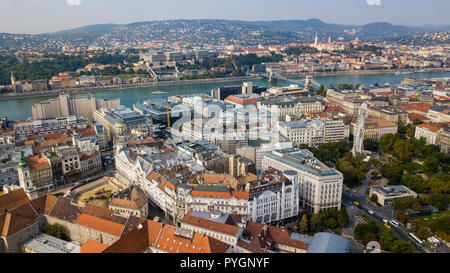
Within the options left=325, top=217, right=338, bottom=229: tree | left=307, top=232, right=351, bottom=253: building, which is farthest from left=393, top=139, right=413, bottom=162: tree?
left=307, top=232, right=351, bottom=253: building

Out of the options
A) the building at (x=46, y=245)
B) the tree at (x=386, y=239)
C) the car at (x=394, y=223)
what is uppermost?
the building at (x=46, y=245)

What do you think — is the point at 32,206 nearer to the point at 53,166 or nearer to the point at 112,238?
the point at 112,238

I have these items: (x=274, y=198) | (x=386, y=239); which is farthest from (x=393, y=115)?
(x=274, y=198)

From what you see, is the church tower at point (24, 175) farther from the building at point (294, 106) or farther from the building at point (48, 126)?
the building at point (294, 106)

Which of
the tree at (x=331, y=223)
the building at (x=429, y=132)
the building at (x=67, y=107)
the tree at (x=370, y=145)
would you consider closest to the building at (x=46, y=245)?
the tree at (x=331, y=223)

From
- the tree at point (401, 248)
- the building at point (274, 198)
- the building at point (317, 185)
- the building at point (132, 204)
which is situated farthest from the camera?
the building at point (317, 185)

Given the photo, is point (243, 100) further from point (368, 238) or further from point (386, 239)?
point (386, 239)

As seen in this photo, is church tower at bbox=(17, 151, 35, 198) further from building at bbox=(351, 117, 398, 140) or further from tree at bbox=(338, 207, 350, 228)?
building at bbox=(351, 117, 398, 140)
